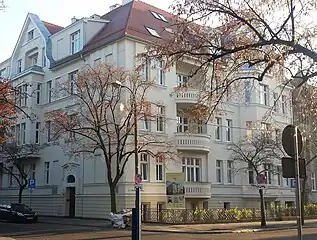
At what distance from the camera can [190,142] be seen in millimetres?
36844

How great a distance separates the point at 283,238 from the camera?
21.6 m

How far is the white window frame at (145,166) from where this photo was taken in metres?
34.9

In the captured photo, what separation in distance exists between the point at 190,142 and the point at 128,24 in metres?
10.5

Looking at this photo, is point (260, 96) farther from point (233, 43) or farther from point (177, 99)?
point (233, 43)

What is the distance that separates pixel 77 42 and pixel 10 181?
16.4 m

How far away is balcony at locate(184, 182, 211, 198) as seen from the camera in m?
35.9

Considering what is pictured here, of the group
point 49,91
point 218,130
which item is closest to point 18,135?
point 49,91

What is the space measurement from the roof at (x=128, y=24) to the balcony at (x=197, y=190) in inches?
458

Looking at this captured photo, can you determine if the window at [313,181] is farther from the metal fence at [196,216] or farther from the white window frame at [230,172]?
the metal fence at [196,216]

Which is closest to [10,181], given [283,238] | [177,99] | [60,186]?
[60,186]

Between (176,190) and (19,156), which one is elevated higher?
(19,156)

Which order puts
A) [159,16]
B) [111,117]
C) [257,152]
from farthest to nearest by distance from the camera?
[159,16], [257,152], [111,117]

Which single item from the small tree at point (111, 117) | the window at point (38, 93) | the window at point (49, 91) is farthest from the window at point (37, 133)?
the small tree at point (111, 117)

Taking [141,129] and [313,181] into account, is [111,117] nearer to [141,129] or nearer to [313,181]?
[141,129]
